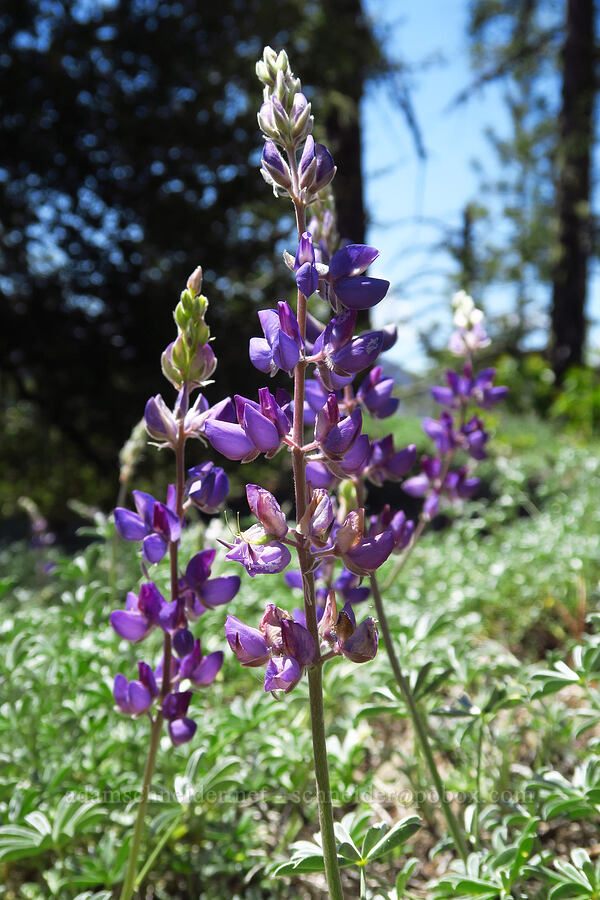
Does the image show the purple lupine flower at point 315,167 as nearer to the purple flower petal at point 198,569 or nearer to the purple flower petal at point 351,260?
the purple flower petal at point 351,260

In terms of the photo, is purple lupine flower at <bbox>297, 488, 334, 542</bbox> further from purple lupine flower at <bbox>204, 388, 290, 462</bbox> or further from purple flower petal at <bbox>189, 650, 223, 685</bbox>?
purple flower petal at <bbox>189, 650, 223, 685</bbox>

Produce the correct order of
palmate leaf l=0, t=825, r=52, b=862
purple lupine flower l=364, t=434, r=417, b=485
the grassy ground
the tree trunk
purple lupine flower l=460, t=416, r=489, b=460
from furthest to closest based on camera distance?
the tree trunk < purple lupine flower l=460, t=416, r=489, b=460 < purple lupine flower l=364, t=434, r=417, b=485 < the grassy ground < palmate leaf l=0, t=825, r=52, b=862

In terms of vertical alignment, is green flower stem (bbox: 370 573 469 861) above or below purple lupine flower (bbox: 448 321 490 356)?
below

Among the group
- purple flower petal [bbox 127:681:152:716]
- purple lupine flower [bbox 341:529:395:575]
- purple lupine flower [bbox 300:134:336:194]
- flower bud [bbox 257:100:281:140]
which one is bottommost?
purple flower petal [bbox 127:681:152:716]

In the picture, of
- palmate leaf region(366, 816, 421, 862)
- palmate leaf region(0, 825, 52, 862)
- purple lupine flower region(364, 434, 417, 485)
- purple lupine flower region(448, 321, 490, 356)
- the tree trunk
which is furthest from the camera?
the tree trunk

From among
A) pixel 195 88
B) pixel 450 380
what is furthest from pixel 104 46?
pixel 450 380

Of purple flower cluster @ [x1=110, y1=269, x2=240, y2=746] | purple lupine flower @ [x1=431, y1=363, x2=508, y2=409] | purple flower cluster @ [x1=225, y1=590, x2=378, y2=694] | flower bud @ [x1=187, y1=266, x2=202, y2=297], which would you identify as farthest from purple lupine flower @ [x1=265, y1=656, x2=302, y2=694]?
purple lupine flower @ [x1=431, y1=363, x2=508, y2=409]
